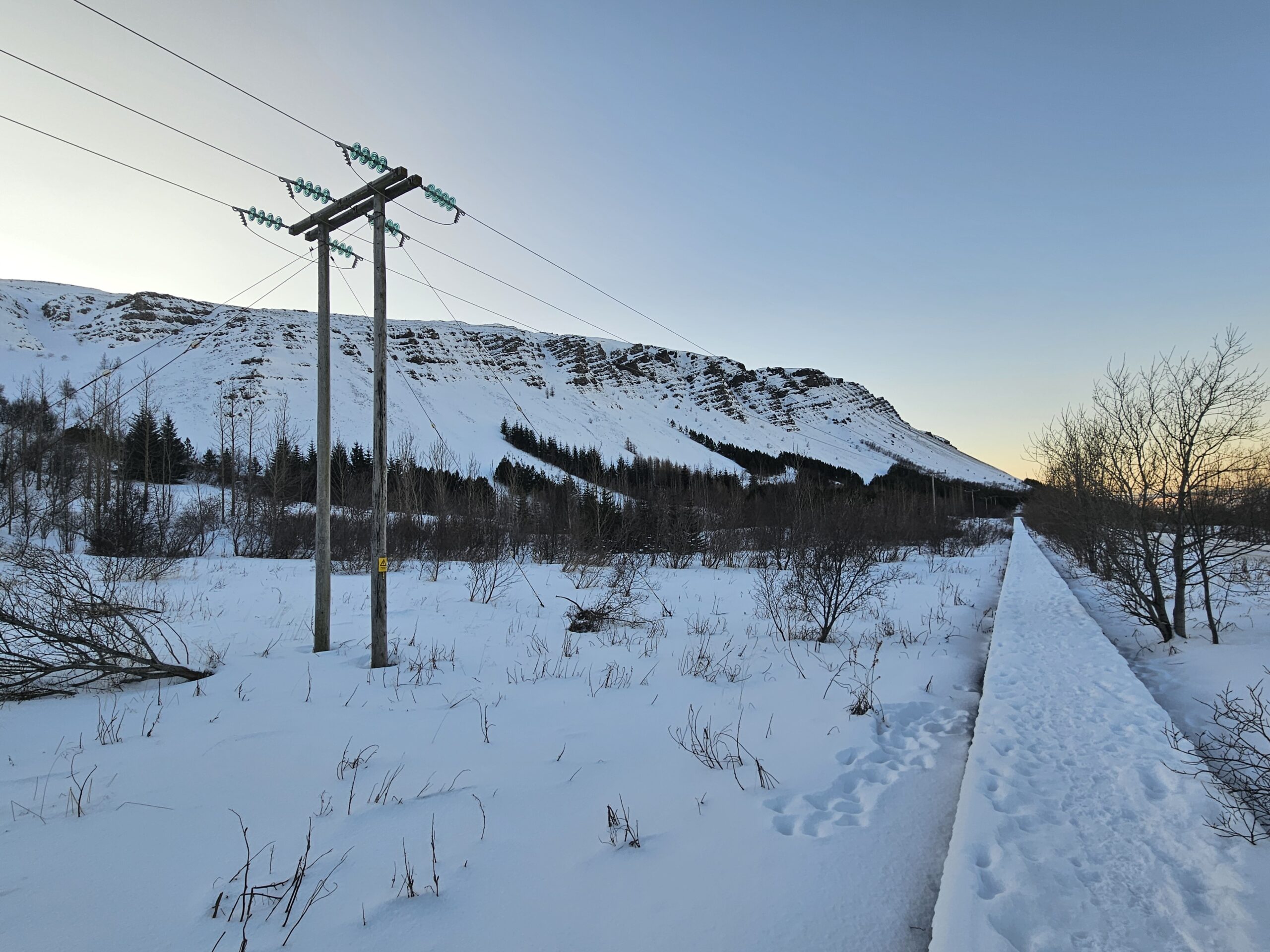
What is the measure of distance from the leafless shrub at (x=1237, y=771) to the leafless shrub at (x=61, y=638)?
9.21 meters

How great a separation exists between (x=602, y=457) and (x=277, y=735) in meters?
70.3

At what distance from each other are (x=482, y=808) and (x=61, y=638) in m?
5.04

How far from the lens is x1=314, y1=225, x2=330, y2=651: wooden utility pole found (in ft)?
25.1

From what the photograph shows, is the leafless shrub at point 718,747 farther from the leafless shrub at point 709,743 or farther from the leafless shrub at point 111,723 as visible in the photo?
the leafless shrub at point 111,723

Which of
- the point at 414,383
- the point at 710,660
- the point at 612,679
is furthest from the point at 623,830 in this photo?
the point at 414,383

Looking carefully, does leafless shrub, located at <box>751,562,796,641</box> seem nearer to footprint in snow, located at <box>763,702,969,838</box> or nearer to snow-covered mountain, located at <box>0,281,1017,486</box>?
footprint in snow, located at <box>763,702,969,838</box>

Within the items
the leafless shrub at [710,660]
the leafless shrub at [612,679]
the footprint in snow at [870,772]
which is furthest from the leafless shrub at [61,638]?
the footprint in snow at [870,772]

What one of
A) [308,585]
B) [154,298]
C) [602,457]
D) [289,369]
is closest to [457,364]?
[289,369]

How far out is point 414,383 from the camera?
331 feet

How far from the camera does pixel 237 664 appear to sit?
6734 millimetres

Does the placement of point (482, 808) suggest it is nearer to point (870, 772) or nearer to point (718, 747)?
point (718, 747)

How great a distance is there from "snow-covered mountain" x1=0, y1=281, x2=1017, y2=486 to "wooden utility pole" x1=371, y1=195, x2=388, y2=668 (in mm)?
23990

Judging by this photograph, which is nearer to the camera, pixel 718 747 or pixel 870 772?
pixel 870 772

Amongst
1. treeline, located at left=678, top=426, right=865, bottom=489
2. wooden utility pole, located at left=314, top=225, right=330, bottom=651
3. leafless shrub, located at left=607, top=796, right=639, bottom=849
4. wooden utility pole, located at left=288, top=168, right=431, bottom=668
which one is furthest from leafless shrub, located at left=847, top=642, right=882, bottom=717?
treeline, located at left=678, top=426, right=865, bottom=489
